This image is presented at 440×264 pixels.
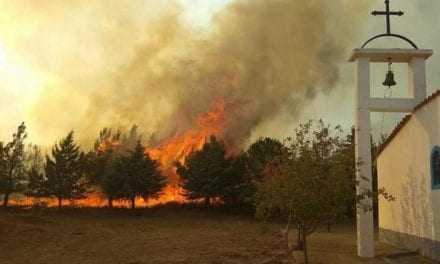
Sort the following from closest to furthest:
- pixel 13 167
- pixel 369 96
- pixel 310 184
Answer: pixel 310 184 < pixel 369 96 < pixel 13 167

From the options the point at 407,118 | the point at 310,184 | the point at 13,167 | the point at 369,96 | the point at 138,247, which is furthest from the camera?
the point at 13,167

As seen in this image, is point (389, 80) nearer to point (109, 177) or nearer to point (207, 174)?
point (207, 174)

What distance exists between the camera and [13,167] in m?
46.5

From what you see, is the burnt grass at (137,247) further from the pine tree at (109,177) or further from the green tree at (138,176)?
the pine tree at (109,177)

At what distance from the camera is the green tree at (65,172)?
47.8 meters

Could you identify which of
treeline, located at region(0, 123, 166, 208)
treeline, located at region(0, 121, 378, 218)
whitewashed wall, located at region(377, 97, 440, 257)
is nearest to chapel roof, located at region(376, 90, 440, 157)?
whitewashed wall, located at region(377, 97, 440, 257)

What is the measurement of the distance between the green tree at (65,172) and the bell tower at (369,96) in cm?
3671

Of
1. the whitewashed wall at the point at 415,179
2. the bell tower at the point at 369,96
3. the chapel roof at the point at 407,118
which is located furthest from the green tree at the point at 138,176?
the bell tower at the point at 369,96

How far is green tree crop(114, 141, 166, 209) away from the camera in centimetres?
4806

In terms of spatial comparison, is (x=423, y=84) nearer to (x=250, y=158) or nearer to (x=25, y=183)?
(x=250, y=158)

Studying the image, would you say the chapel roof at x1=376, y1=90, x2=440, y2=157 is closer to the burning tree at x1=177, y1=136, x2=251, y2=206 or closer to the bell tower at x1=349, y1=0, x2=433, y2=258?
the bell tower at x1=349, y1=0, x2=433, y2=258

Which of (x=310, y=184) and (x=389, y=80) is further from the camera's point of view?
(x=389, y=80)

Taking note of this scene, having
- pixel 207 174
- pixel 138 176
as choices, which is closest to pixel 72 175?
pixel 138 176

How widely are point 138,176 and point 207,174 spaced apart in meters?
6.69
